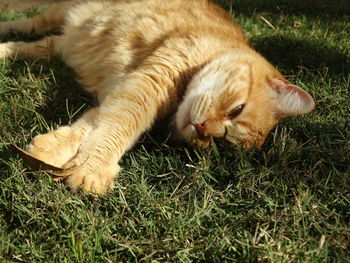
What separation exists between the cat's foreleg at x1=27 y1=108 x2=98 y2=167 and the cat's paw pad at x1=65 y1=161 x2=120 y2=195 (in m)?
0.10

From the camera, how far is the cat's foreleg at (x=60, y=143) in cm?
234

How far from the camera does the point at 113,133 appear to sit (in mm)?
2549

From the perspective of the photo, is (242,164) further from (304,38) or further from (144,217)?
(304,38)

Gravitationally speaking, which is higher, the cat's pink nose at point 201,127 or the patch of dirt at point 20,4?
the cat's pink nose at point 201,127

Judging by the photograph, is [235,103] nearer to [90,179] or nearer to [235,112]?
[235,112]

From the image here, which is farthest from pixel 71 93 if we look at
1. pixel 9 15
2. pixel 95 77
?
pixel 9 15

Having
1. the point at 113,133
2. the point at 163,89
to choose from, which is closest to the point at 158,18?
the point at 163,89

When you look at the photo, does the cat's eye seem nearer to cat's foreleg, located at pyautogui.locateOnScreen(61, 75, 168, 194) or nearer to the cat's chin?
the cat's chin

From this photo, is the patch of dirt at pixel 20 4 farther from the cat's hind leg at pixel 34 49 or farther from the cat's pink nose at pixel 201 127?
the cat's pink nose at pixel 201 127

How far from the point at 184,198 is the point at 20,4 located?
4.60m

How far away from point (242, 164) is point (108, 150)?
844 mm

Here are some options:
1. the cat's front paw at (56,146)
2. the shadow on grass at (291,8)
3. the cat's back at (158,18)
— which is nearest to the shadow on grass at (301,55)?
the cat's back at (158,18)

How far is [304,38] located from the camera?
443cm

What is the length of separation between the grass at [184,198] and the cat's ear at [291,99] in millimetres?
153
